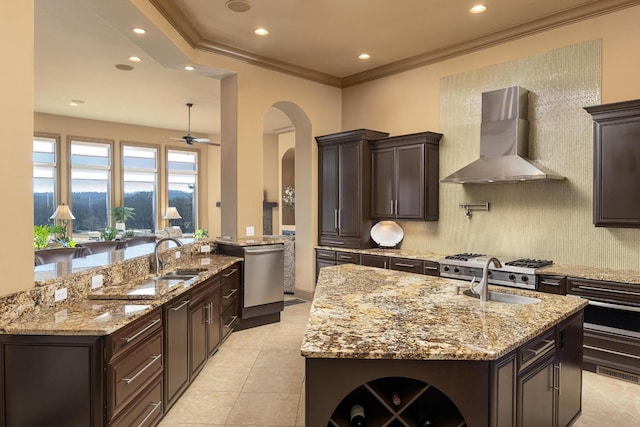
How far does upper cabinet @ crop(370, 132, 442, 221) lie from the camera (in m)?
Result: 5.20

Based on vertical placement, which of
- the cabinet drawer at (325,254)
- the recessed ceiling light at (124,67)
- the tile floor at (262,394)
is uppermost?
the recessed ceiling light at (124,67)

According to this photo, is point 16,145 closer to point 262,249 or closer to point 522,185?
point 262,249

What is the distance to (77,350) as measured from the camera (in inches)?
82.0

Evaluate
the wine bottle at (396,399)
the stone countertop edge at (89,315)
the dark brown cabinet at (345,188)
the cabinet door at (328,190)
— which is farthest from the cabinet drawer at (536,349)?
the cabinet door at (328,190)

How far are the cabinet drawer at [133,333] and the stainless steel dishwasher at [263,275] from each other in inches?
83.6

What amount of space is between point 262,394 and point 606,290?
2950 mm

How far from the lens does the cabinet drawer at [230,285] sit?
169 inches

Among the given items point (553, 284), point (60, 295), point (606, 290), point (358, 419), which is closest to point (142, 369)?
point (60, 295)

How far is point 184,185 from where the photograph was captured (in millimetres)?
10945

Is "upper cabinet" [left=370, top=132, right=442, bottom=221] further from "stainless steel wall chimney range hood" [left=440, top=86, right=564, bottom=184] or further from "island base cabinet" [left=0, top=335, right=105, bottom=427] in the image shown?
"island base cabinet" [left=0, top=335, right=105, bottom=427]

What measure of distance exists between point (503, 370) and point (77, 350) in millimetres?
2011

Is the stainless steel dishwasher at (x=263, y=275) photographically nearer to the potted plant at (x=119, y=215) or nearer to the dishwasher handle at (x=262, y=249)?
the dishwasher handle at (x=262, y=249)

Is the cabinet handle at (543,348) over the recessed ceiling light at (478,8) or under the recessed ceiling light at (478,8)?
under

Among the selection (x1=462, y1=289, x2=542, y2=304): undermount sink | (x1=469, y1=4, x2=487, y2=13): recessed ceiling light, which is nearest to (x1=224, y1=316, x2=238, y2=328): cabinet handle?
(x1=462, y1=289, x2=542, y2=304): undermount sink
